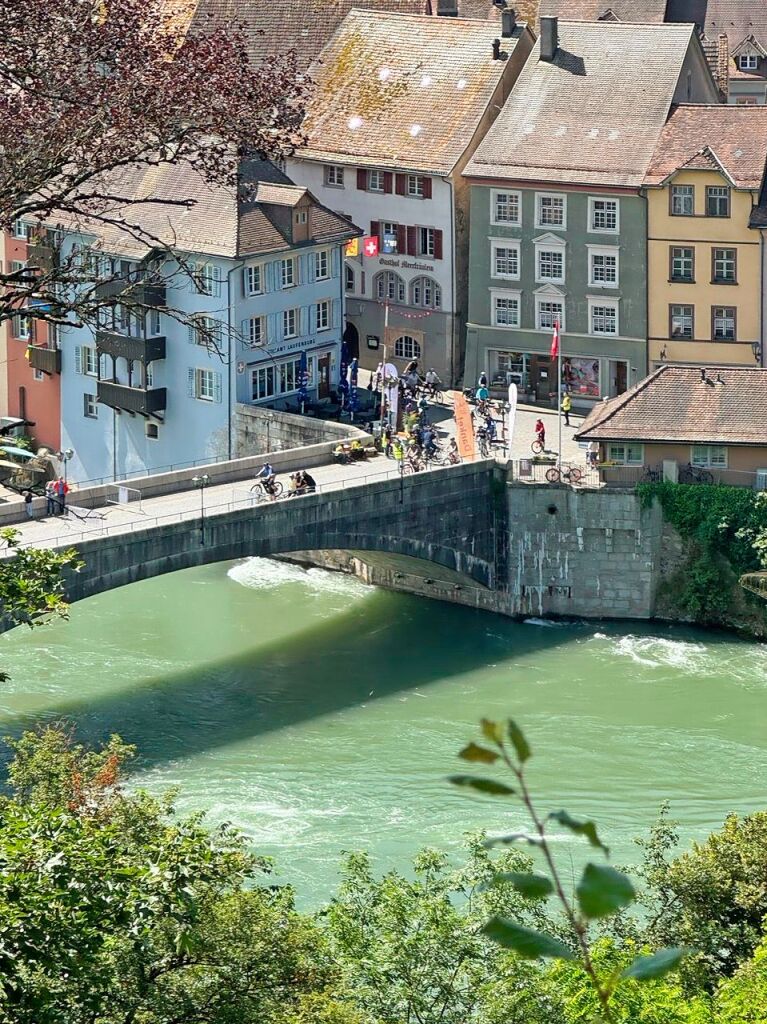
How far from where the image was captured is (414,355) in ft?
293

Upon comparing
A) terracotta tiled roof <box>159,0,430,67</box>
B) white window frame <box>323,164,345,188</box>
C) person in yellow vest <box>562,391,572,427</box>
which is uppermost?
terracotta tiled roof <box>159,0,430,67</box>

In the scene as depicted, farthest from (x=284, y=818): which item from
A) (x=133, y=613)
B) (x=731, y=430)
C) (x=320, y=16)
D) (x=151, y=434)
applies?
(x=320, y=16)

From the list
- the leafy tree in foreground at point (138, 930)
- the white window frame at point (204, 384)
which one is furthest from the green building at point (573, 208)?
the leafy tree in foreground at point (138, 930)

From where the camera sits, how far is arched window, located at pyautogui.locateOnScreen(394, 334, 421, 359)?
293 feet

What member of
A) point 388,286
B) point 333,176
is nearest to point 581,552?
point 388,286

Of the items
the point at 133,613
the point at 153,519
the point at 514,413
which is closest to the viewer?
the point at 153,519

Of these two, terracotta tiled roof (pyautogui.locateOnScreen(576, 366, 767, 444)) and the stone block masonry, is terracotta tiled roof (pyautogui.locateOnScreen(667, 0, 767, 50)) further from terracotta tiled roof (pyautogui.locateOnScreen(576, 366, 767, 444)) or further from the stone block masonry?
the stone block masonry

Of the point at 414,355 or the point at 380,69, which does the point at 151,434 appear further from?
the point at 380,69

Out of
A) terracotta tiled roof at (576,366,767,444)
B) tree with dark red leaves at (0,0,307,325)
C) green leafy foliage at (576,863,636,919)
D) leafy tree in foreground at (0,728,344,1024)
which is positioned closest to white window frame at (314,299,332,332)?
terracotta tiled roof at (576,366,767,444)

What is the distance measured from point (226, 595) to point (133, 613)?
3.93 metres

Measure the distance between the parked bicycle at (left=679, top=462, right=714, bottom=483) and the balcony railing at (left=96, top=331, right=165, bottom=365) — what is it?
18923mm

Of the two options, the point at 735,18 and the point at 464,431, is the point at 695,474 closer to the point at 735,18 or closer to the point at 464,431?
the point at 464,431

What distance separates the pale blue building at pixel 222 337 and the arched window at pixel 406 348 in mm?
4424

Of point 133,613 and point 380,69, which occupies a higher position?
point 380,69
